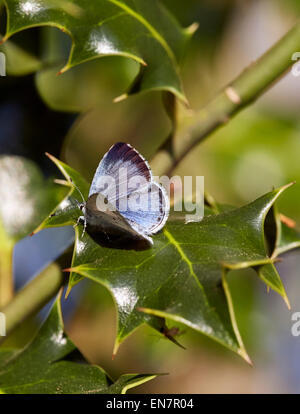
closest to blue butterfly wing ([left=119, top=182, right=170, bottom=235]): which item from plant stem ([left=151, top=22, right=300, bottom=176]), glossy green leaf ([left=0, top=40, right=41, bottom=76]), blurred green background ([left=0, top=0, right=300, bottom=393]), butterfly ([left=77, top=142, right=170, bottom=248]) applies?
butterfly ([left=77, top=142, right=170, bottom=248])

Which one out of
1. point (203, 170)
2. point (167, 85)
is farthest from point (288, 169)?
point (167, 85)

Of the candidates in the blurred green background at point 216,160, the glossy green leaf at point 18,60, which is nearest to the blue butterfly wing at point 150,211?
the glossy green leaf at point 18,60

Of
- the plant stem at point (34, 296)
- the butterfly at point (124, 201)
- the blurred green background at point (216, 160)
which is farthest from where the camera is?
the blurred green background at point (216, 160)

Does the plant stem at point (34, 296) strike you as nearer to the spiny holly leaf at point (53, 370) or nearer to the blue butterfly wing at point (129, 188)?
the spiny holly leaf at point (53, 370)

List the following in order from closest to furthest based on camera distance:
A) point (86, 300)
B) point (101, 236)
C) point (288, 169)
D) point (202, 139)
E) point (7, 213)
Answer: point (101, 236)
point (202, 139)
point (7, 213)
point (86, 300)
point (288, 169)

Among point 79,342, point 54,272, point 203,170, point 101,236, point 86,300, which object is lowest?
point 79,342

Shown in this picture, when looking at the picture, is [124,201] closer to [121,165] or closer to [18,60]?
[121,165]

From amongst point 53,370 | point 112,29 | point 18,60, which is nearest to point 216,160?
point 18,60
